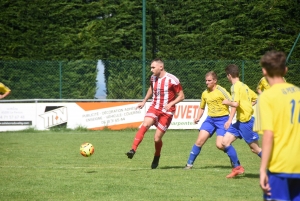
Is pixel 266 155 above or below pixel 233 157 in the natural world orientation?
above

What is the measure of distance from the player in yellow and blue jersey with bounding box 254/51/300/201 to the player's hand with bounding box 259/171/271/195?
0.9 inches

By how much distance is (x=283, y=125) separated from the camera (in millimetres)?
4742

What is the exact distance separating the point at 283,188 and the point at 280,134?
41cm

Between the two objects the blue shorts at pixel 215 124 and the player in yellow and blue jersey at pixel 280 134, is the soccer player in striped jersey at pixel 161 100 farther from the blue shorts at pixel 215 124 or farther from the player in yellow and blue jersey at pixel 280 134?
the player in yellow and blue jersey at pixel 280 134

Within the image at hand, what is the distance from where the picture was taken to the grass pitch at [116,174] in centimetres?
837

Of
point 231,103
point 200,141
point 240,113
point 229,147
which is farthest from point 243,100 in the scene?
point 200,141

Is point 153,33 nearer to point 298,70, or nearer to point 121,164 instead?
point 298,70

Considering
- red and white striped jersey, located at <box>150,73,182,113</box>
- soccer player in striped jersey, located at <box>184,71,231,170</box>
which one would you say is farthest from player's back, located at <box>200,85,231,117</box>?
red and white striped jersey, located at <box>150,73,182,113</box>

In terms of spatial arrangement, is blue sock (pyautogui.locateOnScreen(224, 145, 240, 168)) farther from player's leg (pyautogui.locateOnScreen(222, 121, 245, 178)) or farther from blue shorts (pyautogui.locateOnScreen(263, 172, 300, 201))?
blue shorts (pyautogui.locateOnScreen(263, 172, 300, 201))

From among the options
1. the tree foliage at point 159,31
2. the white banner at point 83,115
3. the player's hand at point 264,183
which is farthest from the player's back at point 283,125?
the tree foliage at point 159,31

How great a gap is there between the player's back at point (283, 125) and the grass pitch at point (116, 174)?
3.35m

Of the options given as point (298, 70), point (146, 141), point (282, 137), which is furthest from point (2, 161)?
point (298, 70)

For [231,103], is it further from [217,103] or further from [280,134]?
[280,134]

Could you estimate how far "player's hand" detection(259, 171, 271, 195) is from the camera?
458 centimetres
